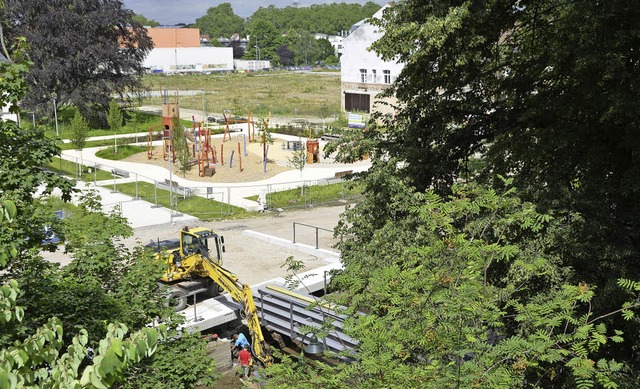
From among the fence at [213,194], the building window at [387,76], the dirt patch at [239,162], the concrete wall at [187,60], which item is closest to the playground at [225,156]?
the dirt patch at [239,162]

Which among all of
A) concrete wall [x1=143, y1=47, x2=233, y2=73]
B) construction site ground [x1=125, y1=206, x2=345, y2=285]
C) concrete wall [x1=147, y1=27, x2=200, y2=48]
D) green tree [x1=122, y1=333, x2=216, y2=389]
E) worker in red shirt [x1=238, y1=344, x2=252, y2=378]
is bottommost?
Result: worker in red shirt [x1=238, y1=344, x2=252, y2=378]

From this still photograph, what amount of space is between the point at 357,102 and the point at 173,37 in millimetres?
91008

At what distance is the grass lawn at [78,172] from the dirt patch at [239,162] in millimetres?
3517

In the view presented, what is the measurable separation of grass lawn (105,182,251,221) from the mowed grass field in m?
26.0

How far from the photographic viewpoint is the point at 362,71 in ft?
203

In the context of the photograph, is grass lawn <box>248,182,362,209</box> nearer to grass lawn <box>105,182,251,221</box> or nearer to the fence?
the fence

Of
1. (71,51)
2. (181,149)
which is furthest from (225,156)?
(71,51)

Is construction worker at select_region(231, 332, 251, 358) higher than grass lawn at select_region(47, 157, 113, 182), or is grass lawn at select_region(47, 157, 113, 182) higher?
grass lawn at select_region(47, 157, 113, 182)

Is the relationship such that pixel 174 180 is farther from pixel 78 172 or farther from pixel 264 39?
Answer: pixel 264 39

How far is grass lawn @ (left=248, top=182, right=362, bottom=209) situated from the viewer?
1209 inches

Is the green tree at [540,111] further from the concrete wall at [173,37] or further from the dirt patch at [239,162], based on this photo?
the concrete wall at [173,37]

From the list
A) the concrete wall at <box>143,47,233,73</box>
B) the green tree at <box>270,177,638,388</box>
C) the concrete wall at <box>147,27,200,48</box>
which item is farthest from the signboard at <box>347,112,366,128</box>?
the concrete wall at <box>147,27,200,48</box>

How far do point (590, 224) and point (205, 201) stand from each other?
22.7 metres

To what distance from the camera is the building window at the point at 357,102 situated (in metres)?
62.5
